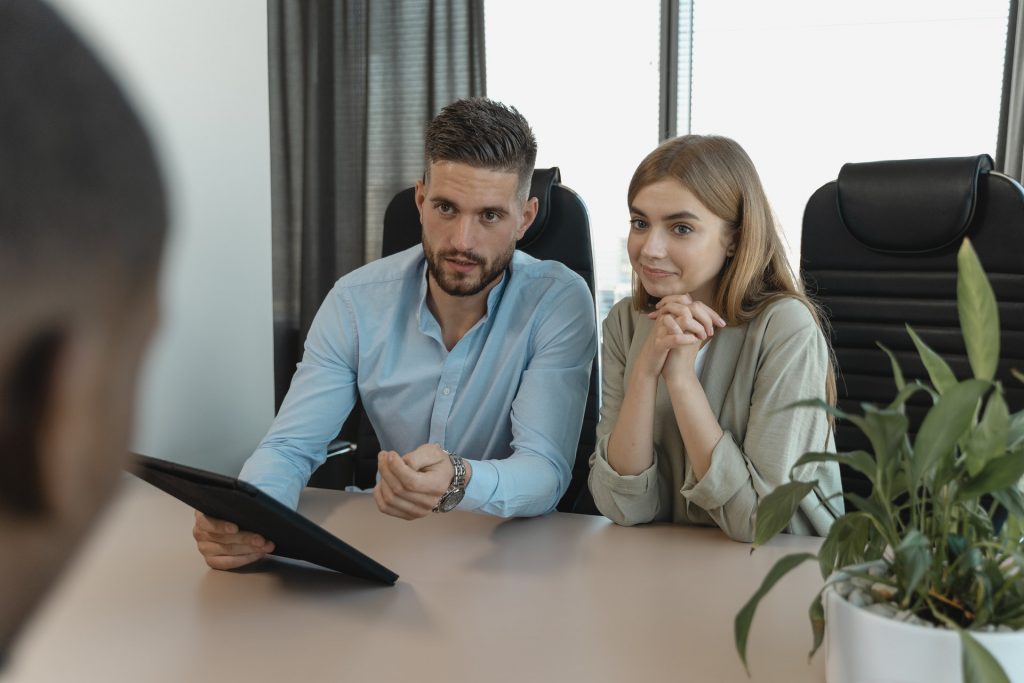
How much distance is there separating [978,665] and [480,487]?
0.81m

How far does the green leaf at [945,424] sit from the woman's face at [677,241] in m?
0.90

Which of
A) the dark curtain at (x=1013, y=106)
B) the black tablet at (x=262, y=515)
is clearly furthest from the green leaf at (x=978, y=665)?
the dark curtain at (x=1013, y=106)

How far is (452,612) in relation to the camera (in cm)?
108

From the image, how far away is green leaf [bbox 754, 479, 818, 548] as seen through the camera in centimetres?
80

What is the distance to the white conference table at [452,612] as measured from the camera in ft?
3.10

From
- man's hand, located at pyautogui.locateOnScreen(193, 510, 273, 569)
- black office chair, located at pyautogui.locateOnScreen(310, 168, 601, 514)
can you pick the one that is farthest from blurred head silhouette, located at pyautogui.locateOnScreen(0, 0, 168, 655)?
black office chair, located at pyautogui.locateOnScreen(310, 168, 601, 514)

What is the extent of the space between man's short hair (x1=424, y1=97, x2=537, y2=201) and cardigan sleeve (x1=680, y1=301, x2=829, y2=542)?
0.56m

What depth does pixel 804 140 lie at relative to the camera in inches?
116

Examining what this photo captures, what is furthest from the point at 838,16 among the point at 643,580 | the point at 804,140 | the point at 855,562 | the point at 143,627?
the point at 143,627

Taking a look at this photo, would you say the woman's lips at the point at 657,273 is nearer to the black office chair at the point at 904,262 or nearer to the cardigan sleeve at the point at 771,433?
the cardigan sleeve at the point at 771,433

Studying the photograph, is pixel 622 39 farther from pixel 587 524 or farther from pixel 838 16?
pixel 587 524

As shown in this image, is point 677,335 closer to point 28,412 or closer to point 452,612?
point 452,612

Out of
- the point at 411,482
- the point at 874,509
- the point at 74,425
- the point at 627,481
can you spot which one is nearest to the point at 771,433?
the point at 627,481

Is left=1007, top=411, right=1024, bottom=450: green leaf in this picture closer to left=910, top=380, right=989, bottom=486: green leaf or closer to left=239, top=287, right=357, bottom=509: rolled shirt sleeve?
left=910, top=380, right=989, bottom=486: green leaf
